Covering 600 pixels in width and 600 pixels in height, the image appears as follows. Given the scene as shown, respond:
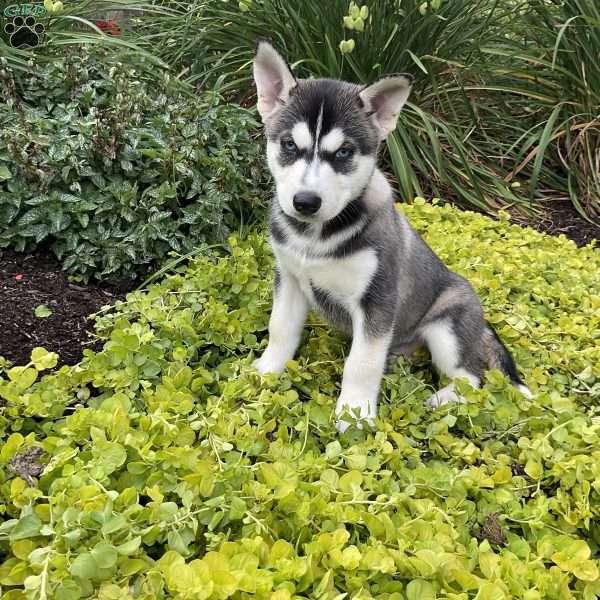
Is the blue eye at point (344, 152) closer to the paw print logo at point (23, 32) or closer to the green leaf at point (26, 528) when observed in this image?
the green leaf at point (26, 528)

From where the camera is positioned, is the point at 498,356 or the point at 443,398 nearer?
the point at 443,398

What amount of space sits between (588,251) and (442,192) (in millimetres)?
1405

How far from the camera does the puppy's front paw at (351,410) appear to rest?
2.71 meters

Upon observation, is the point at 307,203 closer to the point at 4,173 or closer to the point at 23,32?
the point at 4,173

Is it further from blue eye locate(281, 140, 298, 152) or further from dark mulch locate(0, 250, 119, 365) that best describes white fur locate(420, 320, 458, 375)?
A: dark mulch locate(0, 250, 119, 365)

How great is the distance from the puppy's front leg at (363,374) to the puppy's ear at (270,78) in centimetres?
108

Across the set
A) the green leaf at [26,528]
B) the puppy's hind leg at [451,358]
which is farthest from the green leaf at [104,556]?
the puppy's hind leg at [451,358]

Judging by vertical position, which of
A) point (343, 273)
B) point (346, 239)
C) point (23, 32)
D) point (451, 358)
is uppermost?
point (23, 32)

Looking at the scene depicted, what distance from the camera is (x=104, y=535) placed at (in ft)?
5.82

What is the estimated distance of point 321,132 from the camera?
8.66 ft

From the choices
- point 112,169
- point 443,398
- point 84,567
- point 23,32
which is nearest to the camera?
point 84,567

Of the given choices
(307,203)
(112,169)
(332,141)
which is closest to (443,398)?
(307,203)

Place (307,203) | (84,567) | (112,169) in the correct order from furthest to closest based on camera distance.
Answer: (112,169) → (307,203) → (84,567)

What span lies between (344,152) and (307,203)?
1.09ft
